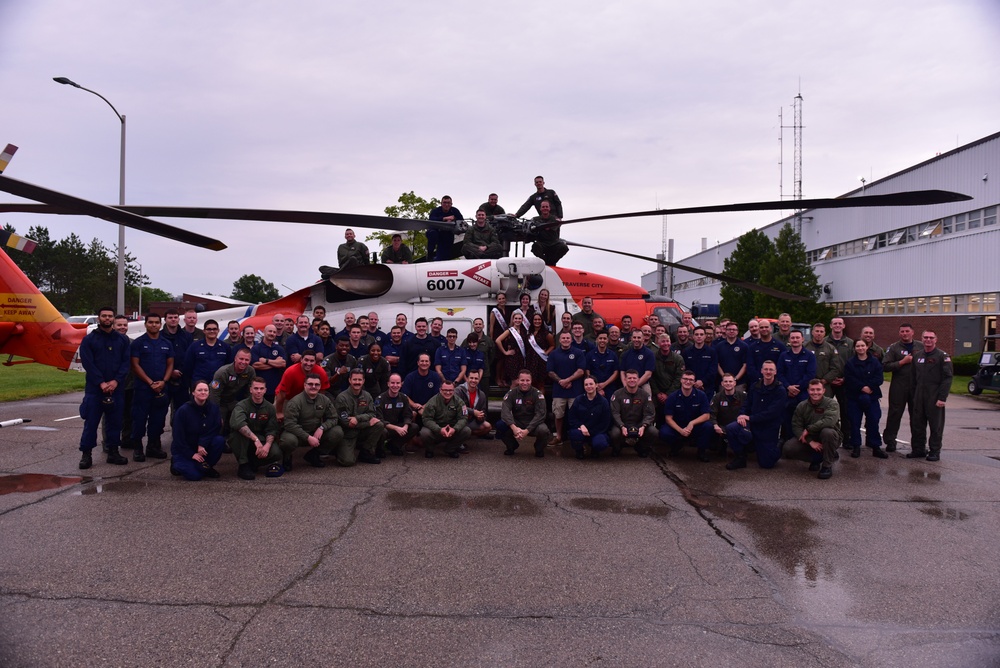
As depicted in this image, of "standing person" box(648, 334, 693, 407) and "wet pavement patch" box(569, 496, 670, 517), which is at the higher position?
"standing person" box(648, 334, 693, 407)

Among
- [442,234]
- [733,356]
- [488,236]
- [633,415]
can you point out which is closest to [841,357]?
[733,356]

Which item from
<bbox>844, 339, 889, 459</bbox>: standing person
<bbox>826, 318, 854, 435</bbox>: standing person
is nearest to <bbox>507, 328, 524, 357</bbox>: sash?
<bbox>826, 318, 854, 435</bbox>: standing person

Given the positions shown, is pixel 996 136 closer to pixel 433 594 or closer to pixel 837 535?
pixel 837 535

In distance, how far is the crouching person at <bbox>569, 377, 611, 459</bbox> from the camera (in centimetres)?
813

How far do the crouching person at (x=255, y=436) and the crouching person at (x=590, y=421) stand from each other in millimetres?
3529

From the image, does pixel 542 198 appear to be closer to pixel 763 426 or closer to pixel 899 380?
pixel 763 426

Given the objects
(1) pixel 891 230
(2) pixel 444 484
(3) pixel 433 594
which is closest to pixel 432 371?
(2) pixel 444 484

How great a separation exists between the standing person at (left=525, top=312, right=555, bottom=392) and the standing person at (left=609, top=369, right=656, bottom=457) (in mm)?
1461

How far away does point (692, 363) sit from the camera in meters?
9.30

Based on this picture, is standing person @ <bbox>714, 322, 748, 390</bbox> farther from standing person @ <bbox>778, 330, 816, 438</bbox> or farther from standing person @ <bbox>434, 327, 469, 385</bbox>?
standing person @ <bbox>434, 327, 469, 385</bbox>

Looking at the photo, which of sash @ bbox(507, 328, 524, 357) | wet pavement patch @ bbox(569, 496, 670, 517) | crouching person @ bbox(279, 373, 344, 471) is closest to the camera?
wet pavement patch @ bbox(569, 496, 670, 517)

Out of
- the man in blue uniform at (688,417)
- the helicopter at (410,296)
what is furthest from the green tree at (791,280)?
the man in blue uniform at (688,417)

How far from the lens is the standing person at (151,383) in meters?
7.94

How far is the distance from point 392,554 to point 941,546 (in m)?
4.24
